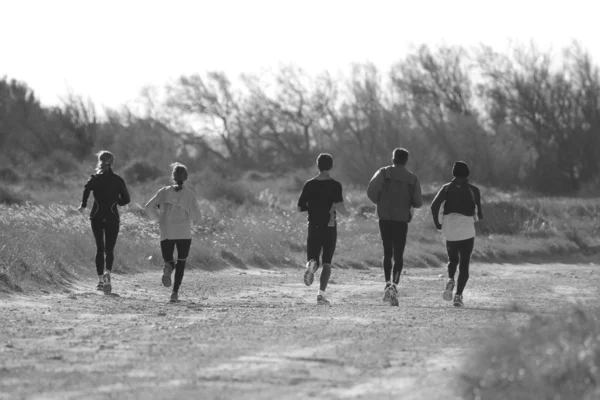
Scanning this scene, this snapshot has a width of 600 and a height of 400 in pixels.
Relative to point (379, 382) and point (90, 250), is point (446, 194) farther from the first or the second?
point (90, 250)

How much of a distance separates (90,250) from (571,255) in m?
19.4

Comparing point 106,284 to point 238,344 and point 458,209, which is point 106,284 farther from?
point 238,344

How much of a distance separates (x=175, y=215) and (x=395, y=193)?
2.69 meters

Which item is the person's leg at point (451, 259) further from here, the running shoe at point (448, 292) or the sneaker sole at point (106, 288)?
the sneaker sole at point (106, 288)

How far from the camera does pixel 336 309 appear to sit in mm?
13422

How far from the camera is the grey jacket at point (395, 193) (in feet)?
46.4

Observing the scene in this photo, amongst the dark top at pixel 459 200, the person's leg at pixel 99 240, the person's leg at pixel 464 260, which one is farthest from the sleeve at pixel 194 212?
the person's leg at pixel 464 260

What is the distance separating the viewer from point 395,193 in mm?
14180

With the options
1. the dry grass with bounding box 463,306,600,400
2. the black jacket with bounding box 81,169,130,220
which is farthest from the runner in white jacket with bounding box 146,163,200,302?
the dry grass with bounding box 463,306,600,400

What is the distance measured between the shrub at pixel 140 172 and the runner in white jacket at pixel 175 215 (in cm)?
4464

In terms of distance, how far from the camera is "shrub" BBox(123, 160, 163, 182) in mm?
59344

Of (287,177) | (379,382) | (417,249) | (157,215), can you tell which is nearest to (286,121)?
(287,177)

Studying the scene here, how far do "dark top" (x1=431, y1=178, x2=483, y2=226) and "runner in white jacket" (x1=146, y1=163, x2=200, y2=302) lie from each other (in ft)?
9.83

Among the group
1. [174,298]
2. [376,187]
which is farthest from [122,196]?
[376,187]
